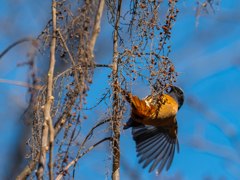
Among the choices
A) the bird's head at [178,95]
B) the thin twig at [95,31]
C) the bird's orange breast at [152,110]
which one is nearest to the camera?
the thin twig at [95,31]

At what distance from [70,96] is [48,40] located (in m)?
0.47

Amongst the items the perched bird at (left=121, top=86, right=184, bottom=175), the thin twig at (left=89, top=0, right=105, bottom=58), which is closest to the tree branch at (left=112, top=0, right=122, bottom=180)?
the thin twig at (left=89, top=0, right=105, bottom=58)

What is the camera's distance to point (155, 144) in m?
4.12

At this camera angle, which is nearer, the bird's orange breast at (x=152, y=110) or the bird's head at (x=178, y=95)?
the bird's orange breast at (x=152, y=110)

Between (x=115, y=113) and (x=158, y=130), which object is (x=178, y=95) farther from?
(x=115, y=113)

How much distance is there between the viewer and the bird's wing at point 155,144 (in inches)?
154

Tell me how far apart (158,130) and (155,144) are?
202 mm

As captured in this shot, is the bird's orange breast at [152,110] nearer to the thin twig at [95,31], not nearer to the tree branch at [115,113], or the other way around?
the tree branch at [115,113]

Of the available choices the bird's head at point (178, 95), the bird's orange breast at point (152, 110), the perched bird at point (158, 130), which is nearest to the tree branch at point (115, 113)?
the bird's orange breast at point (152, 110)

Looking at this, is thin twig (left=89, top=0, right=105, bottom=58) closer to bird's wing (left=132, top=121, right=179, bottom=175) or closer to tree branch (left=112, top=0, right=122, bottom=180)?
tree branch (left=112, top=0, right=122, bottom=180)

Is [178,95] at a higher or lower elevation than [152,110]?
higher

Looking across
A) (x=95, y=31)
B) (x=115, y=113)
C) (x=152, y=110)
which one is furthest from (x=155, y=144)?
(x=95, y=31)

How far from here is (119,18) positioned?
7.77ft

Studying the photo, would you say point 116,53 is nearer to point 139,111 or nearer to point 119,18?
point 119,18
